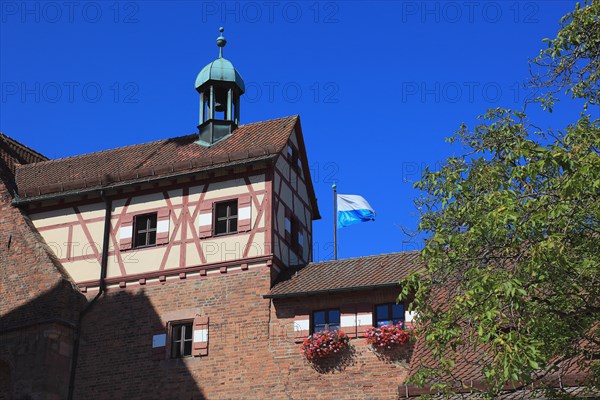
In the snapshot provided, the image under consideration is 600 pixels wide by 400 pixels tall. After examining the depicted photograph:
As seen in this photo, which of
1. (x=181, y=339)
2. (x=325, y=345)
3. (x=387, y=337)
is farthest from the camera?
(x=181, y=339)

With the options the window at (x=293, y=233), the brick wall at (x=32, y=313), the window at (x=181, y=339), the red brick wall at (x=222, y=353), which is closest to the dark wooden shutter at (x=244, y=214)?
the red brick wall at (x=222, y=353)

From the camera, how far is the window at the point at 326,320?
22.7 meters

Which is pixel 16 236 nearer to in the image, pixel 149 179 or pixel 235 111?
pixel 149 179

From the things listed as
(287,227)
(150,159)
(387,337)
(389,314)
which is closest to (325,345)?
(387,337)

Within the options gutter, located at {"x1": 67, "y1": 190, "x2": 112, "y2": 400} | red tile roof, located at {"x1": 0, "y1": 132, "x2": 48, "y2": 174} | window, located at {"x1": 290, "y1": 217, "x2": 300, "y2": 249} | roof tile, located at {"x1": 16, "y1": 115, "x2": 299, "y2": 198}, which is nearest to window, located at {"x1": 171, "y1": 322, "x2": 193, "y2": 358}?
gutter, located at {"x1": 67, "y1": 190, "x2": 112, "y2": 400}

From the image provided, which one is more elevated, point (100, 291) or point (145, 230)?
point (145, 230)

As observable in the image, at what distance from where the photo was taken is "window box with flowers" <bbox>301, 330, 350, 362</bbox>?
2198 cm

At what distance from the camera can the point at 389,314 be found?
2230cm

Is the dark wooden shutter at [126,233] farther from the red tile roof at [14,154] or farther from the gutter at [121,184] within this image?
the red tile roof at [14,154]

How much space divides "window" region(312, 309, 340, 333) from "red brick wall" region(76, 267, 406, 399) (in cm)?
25

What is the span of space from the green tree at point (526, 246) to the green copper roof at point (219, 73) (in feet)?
51.4

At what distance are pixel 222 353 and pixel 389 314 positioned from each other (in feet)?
14.0

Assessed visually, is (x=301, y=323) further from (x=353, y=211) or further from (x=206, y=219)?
(x=353, y=211)

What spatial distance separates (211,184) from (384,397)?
7713 millimetres
